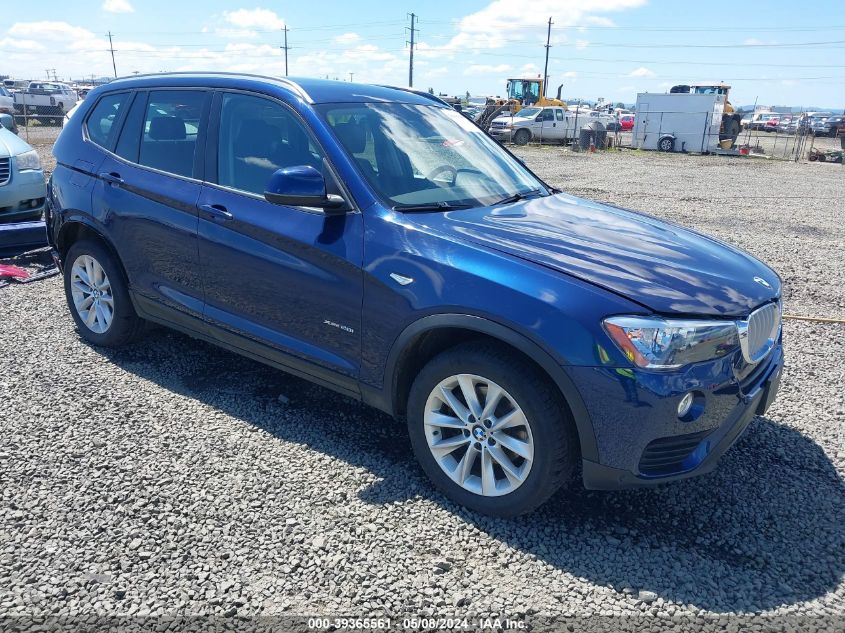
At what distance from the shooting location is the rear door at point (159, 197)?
3.98 metres

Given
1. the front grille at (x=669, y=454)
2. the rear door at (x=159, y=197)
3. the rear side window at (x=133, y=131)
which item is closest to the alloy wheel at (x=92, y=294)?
the rear door at (x=159, y=197)

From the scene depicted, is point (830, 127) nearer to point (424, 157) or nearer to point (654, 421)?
point (424, 157)

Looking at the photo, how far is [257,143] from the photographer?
3783 mm

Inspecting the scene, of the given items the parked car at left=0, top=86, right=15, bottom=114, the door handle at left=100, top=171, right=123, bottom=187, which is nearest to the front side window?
the door handle at left=100, top=171, right=123, bottom=187

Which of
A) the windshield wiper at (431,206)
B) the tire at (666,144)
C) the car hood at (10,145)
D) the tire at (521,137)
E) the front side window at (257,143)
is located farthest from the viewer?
the tire at (521,137)

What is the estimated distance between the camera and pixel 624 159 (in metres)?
24.6

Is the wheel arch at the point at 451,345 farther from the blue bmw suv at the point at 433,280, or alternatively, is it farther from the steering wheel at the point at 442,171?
the steering wheel at the point at 442,171

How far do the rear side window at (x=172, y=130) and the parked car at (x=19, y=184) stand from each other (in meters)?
3.48

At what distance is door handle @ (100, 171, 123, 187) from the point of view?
14.3 feet

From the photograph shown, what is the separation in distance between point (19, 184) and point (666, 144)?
2754cm

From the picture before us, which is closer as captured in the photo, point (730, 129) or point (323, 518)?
point (323, 518)

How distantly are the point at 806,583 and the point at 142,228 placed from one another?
3.93 metres

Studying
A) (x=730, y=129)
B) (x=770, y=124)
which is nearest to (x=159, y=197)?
(x=730, y=129)

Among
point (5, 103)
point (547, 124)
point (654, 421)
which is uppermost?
point (547, 124)
